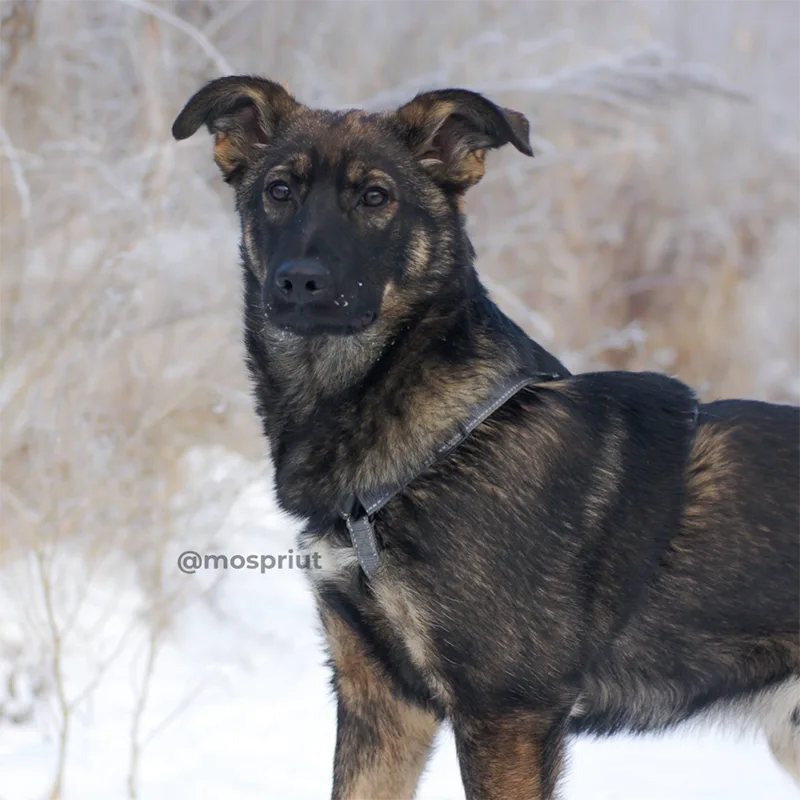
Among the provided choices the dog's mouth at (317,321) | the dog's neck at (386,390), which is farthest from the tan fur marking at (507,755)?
the dog's mouth at (317,321)

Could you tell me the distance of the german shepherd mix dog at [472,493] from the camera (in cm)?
242

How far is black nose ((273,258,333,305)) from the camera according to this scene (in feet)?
8.25

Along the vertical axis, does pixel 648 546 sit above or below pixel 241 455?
below

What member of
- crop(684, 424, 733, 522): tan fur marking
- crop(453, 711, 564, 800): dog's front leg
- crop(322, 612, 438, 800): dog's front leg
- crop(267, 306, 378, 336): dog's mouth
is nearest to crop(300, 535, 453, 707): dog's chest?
crop(453, 711, 564, 800): dog's front leg

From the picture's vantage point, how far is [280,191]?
2785 millimetres

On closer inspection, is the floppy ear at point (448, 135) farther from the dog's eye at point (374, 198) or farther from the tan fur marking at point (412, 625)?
the tan fur marking at point (412, 625)

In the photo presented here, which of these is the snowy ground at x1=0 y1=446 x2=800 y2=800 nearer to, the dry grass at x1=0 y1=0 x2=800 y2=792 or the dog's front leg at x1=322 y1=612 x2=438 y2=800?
the dry grass at x1=0 y1=0 x2=800 y2=792

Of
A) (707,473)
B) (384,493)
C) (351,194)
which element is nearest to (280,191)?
(351,194)

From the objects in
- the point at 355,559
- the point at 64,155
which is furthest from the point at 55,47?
the point at 355,559

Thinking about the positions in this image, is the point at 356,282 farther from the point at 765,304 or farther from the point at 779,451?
the point at 765,304

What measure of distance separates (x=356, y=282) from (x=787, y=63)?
9244 millimetres

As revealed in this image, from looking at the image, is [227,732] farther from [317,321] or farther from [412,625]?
[317,321]

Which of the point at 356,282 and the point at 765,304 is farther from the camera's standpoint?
the point at 765,304

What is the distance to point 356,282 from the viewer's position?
2.60 metres
